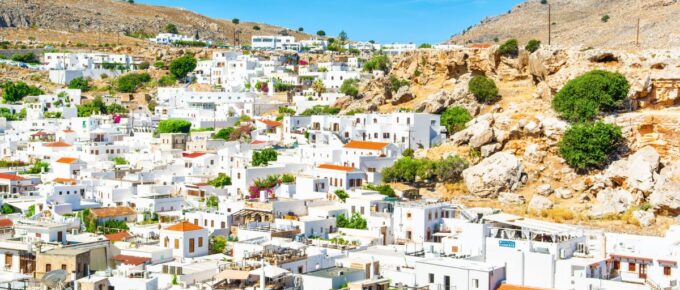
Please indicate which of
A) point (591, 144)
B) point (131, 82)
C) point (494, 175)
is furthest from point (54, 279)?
point (131, 82)

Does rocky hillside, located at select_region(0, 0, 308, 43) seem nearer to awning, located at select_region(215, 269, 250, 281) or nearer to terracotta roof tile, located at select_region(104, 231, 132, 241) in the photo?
terracotta roof tile, located at select_region(104, 231, 132, 241)

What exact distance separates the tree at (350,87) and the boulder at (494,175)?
17.3m

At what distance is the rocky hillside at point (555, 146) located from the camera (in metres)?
36.2

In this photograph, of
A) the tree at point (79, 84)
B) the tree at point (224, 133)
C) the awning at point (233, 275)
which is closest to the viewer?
the awning at point (233, 275)

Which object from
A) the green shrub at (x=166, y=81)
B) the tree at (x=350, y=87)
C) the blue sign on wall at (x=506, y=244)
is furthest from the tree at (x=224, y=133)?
the blue sign on wall at (x=506, y=244)

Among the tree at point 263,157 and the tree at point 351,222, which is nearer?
the tree at point 351,222

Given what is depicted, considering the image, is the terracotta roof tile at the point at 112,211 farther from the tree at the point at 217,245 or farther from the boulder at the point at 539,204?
the boulder at the point at 539,204

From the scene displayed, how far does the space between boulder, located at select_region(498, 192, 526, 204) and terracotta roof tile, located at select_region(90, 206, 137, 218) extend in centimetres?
1452

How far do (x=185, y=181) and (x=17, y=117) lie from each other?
22762 mm

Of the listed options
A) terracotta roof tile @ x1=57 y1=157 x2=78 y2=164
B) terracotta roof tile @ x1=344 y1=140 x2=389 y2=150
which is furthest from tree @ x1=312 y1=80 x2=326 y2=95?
terracotta roof tile @ x1=57 y1=157 x2=78 y2=164

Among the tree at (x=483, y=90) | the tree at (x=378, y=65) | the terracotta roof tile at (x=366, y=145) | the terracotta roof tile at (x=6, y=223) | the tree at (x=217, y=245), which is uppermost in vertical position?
the tree at (x=378, y=65)

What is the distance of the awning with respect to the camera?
67.8ft

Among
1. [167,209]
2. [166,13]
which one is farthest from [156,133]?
[166,13]

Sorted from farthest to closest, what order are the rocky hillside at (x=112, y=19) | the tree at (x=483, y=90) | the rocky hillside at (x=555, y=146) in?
1. the rocky hillside at (x=112, y=19)
2. the tree at (x=483, y=90)
3. the rocky hillside at (x=555, y=146)
